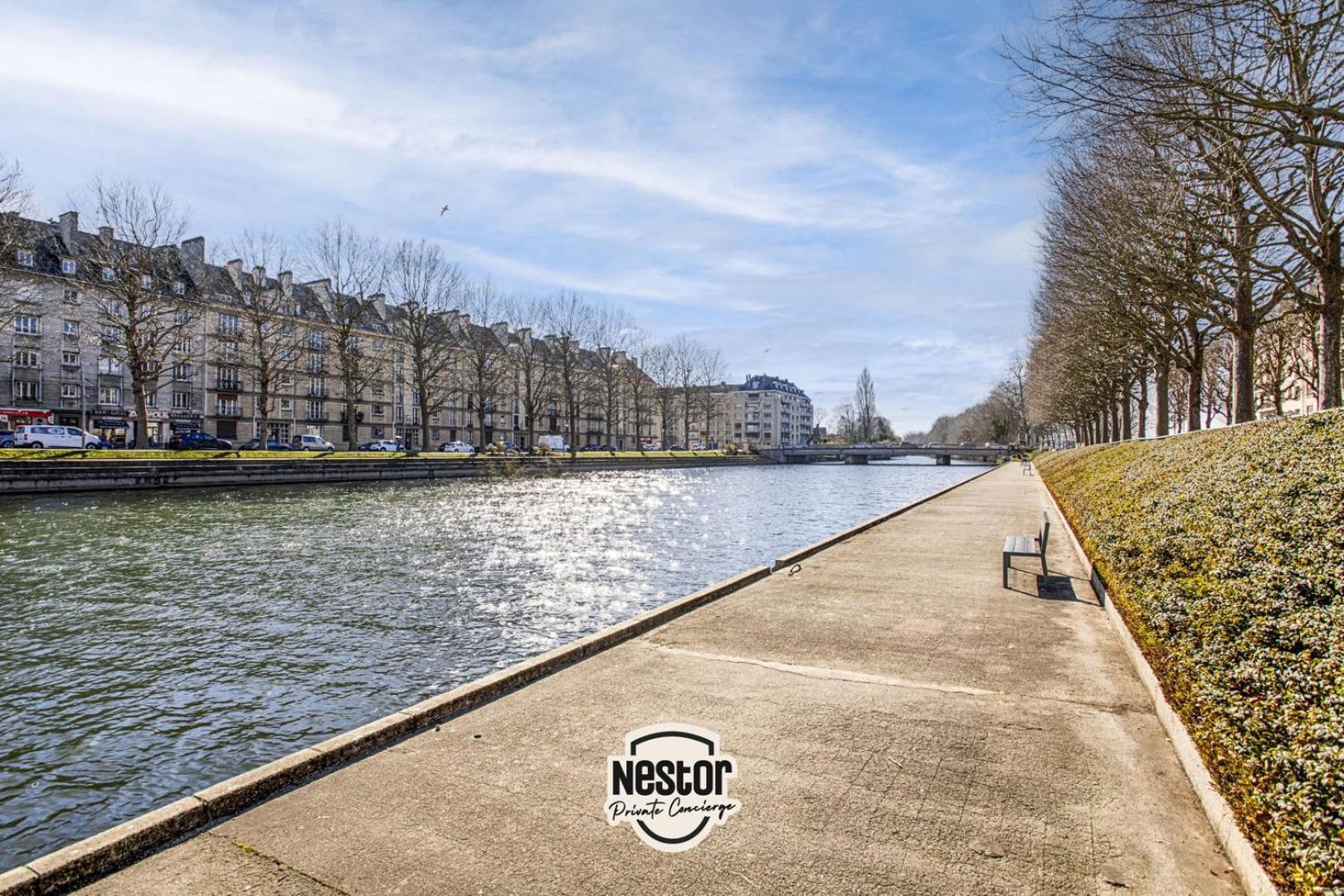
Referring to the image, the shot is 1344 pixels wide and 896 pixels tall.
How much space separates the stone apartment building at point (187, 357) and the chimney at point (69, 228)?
9 centimetres

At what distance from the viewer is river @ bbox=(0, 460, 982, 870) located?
5.99 metres

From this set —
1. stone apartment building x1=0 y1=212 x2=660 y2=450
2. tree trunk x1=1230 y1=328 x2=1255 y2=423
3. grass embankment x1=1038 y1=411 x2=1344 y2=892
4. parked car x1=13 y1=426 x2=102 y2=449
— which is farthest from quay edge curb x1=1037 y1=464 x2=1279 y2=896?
parked car x1=13 y1=426 x2=102 y2=449

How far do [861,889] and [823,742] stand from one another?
1.59m

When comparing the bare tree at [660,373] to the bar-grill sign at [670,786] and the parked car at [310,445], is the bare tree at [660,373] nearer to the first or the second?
the parked car at [310,445]

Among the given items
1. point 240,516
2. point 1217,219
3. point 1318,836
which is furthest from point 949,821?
point 240,516

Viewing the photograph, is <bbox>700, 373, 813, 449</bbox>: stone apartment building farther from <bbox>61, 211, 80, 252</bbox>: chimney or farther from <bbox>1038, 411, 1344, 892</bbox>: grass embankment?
<bbox>1038, 411, 1344, 892</bbox>: grass embankment

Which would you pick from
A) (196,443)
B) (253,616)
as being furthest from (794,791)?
(196,443)

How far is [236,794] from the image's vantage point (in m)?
4.04

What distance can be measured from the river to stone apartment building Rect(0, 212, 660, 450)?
1013 inches

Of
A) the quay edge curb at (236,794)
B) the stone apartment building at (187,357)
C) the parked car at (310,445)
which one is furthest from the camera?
the parked car at (310,445)

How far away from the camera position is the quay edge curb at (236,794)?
3.32 metres

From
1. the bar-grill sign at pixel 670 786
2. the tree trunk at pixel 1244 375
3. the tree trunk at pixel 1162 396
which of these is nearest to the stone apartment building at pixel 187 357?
the bar-grill sign at pixel 670 786

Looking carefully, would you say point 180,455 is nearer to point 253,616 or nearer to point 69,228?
point 253,616

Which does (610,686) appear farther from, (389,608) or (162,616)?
(162,616)
